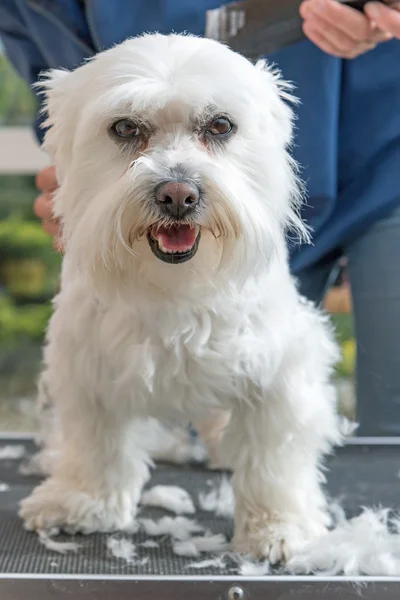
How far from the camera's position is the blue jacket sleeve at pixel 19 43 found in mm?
1235

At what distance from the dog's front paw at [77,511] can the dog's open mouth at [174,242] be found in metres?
0.42

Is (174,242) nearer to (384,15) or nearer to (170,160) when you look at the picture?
(170,160)

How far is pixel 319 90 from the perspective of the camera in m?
1.18

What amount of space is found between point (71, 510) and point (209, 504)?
21 cm

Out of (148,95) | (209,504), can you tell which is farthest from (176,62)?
(209,504)

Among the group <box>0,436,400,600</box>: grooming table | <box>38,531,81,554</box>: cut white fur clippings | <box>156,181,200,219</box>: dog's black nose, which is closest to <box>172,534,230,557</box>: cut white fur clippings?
<box>0,436,400,600</box>: grooming table

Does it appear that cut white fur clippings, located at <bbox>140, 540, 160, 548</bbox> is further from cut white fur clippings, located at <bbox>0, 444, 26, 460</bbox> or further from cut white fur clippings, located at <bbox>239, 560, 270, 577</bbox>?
cut white fur clippings, located at <bbox>0, 444, 26, 460</bbox>

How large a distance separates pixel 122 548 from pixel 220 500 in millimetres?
215

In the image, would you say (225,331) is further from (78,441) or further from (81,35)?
(81,35)

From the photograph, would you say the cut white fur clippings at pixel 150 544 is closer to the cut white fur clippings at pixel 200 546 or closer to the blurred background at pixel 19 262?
the cut white fur clippings at pixel 200 546

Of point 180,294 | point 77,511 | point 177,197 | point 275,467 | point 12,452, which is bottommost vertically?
point 12,452

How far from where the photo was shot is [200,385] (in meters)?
1.03

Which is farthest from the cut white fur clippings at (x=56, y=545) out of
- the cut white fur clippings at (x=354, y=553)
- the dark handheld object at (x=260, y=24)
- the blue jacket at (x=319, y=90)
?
the dark handheld object at (x=260, y=24)

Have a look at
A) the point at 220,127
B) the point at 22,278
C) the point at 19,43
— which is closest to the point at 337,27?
the point at 220,127
